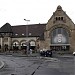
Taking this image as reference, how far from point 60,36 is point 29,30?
2295 cm

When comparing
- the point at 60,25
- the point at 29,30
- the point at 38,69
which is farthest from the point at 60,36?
the point at 38,69

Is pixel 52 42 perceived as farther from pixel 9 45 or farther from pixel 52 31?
pixel 9 45

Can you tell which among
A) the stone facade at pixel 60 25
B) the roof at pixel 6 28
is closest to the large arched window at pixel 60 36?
the stone facade at pixel 60 25

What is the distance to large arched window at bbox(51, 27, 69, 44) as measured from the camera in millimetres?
95125

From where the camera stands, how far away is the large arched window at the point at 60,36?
95.1m

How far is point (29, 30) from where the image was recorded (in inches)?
4525

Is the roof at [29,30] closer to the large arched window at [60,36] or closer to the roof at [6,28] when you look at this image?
the roof at [6,28]

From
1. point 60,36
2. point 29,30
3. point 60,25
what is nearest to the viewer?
point 60,36

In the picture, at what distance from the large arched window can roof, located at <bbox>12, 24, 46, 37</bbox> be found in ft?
52.7

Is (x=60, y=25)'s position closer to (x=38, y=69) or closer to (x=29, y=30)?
(x=29, y=30)

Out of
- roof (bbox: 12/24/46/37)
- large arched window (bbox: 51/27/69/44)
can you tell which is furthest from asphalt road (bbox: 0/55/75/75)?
roof (bbox: 12/24/46/37)

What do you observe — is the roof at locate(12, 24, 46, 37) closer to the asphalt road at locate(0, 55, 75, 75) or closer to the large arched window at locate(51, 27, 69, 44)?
the large arched window at locate(51, 27, 69, 44)

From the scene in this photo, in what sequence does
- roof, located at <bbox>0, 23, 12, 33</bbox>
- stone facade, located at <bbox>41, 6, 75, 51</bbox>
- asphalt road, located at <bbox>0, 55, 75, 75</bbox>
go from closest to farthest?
asphalt road, located at <bbox>0, 55, 75, 75</bbox> → stone facade, located at <bbox>41, 6, 75, 51</bbox> → roof, located at <bbox>0, 23, 12, 33</bbox>

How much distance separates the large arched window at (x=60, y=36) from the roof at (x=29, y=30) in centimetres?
1605
